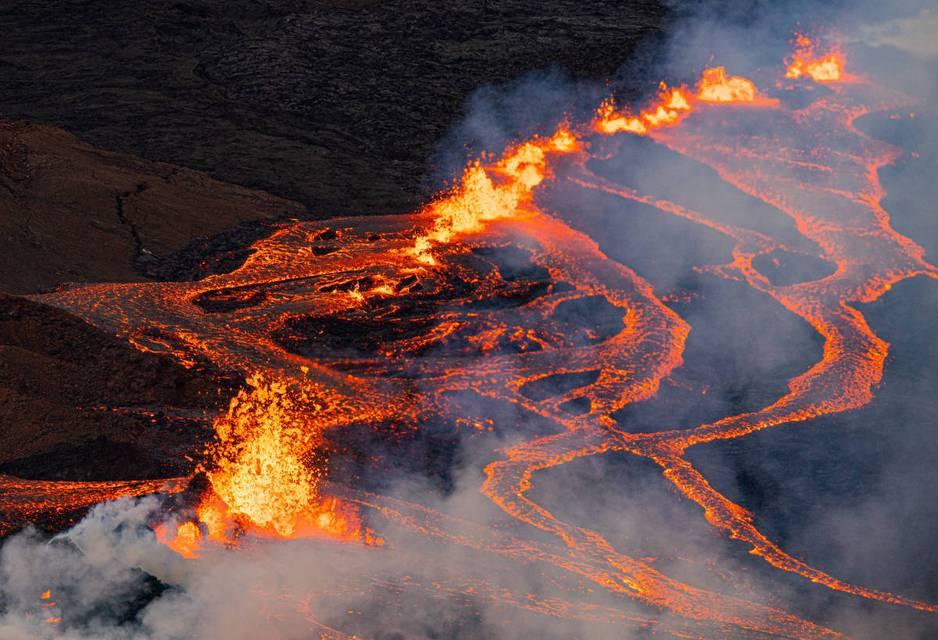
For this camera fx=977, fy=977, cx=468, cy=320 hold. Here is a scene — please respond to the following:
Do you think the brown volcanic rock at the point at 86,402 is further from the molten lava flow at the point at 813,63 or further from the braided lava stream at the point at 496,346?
the molten lava flow at the point at 813,63

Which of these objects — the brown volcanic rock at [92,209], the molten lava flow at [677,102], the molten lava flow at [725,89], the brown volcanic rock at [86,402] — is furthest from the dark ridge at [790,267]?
the molten lava flow at [725,89]

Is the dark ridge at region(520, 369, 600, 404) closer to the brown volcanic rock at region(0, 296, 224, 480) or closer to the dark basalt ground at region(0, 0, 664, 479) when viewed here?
the brown volcanic rock at region(0, 296, 224, 480)

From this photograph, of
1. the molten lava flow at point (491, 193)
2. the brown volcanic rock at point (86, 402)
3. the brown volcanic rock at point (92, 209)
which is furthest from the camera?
the molten lava flow at point (491, 193)

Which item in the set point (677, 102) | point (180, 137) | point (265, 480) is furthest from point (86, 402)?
point (677, 102)

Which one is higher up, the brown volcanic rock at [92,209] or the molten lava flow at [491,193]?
the brown volcanic rock at [92,209]

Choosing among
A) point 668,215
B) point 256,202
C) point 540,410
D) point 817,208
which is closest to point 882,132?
point 817,208

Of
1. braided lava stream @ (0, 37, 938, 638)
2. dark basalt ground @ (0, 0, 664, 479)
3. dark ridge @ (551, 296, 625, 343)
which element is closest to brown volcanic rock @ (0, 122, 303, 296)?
dark basalt ground @ (0, 0, 664, 479)

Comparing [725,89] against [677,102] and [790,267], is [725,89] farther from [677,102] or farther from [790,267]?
[790,267]

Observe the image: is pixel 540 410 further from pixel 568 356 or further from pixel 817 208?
pixel 817 208
